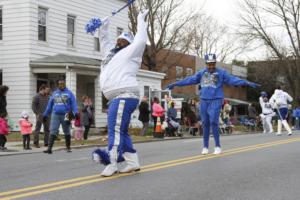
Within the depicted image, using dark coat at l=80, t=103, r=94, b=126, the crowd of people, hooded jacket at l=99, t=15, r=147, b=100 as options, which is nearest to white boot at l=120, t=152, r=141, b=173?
hooded jacket at l=99, t=15, r=147, b=100

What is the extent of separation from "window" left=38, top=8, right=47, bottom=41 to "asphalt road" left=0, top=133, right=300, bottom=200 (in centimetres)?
1644

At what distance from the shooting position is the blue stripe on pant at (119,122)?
8.16 m

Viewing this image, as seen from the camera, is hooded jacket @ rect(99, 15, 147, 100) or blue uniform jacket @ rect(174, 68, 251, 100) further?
blue uniform jacket @ rect(174, 68, 251, 100)

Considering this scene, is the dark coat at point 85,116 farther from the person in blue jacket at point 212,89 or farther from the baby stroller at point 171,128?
the person in blue jacket at point 212,89

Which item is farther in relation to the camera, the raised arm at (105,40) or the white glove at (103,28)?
the white glove at (103,28)

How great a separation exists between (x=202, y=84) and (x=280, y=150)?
96.0 inches

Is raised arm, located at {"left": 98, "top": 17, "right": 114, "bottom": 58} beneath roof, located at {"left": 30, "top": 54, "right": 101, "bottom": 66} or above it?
beneath

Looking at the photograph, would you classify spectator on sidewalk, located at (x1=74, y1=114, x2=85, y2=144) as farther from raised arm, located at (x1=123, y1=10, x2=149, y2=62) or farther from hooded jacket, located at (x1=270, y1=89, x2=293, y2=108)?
raised arm, located at (x1=123, y1=10, x2=149, y2=62)

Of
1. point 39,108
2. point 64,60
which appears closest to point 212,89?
point 39,108

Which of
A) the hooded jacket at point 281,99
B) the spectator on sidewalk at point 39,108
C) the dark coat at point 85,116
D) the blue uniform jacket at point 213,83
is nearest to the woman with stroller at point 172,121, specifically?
the dark coat at point 85,116

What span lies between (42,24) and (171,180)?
796 inches

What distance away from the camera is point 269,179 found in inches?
312

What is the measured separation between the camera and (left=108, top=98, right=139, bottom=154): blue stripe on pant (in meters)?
8.16

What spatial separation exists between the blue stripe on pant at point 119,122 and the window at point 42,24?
752 inches
